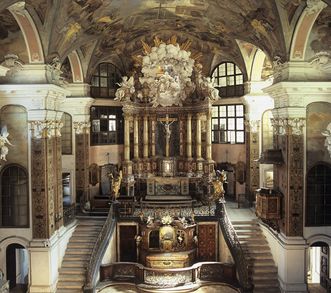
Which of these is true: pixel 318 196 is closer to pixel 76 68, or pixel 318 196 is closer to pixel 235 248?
pixel 235 248

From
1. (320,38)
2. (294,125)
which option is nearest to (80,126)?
(294,125)

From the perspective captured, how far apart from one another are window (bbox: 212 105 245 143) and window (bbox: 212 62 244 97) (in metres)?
0.85

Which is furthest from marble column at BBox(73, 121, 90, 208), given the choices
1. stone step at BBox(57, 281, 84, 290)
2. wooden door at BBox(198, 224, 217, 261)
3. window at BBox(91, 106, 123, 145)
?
wooden door at BBox(198, 224, 217, 261)

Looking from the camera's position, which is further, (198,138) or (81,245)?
(198,138)

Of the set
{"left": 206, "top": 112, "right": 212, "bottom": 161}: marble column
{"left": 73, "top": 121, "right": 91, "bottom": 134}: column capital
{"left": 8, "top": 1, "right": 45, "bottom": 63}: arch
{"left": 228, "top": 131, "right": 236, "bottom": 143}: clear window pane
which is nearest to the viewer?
{"left": 8, "top": 1, "right": 45, "bottom": 63}: arch

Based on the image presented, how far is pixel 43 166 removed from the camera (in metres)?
15.7

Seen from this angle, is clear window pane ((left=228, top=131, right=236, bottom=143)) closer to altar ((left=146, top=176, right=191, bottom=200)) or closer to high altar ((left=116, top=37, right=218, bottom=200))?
Answer: high altar ((left=116, top=37, right=218, bottom=200))

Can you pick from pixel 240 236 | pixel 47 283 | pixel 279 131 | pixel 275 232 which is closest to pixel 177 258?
pixel 240 236

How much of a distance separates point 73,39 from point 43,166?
5.46m

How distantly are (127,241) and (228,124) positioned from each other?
950cm

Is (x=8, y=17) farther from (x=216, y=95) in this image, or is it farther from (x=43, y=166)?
(x=216, y=95)

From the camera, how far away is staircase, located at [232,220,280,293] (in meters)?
16.5

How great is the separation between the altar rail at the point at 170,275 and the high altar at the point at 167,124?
5.97m

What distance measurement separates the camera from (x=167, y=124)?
2489 cm
